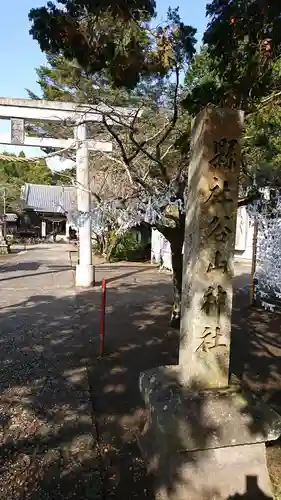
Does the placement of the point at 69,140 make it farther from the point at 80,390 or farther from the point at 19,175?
the point at 19,175

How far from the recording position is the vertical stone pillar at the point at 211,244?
2795mm

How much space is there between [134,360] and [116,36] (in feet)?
12.8

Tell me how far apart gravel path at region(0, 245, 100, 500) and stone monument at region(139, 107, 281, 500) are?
2.07 feet

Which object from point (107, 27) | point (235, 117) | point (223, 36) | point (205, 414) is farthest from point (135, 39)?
point (205, 414)

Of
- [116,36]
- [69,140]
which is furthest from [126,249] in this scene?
[116,36]

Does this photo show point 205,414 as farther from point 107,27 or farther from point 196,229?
point 107,27

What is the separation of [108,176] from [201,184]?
12109 mm

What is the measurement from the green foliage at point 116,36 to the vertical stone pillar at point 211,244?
188 centimetres

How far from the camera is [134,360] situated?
5.23 metres

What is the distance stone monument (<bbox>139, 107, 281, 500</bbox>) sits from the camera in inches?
104

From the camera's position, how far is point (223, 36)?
4.47 m

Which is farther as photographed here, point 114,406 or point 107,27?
point 107,27

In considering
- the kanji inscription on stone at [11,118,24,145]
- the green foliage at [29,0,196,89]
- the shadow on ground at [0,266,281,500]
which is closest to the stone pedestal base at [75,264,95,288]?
the shadow on ground at [0,266,281,500]

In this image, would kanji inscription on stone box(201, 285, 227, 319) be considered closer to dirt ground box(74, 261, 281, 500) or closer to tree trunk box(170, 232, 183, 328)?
dirt ground box(74, 261, 281, 500)
